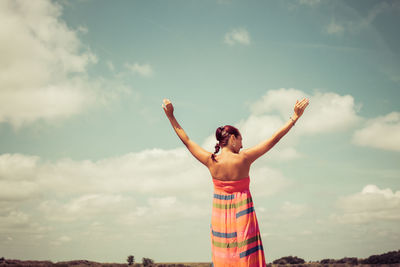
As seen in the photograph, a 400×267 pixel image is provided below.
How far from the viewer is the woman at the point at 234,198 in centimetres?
654

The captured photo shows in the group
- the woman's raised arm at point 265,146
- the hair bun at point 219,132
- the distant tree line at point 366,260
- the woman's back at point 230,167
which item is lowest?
the distant tree line at point 366,260

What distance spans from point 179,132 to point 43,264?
1054 cm

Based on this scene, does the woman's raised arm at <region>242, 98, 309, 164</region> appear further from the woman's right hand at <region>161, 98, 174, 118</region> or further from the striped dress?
the woman's right hand at <region>161, 98, 174, 118</region>

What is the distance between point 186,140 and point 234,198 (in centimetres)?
159

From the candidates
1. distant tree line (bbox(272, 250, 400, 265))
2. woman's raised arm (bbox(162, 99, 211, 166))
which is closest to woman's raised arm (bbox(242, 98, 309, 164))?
woman's raised arm (bbox(162, 99, 211, 166))

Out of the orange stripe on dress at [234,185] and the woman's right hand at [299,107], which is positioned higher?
the woman's right hand at [299,107]

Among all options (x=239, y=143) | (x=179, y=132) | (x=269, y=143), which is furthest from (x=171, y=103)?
(x=269, y=143)

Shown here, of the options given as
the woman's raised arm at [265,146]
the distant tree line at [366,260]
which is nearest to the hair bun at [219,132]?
the woman's raised arm at [265,146]

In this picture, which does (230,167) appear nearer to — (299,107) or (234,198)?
(234,198)

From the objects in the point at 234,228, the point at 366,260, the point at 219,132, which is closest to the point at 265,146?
the point at 219,132

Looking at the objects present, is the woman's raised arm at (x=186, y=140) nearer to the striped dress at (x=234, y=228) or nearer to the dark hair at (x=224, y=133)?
the dark hair at (x=224, y=133)

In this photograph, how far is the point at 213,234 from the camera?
6957mm

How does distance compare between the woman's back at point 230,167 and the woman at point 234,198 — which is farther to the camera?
the woman's back at point 230,167

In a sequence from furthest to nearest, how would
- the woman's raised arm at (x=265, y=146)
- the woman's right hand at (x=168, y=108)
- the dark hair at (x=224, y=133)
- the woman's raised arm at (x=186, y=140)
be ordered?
the woman's right hand at (x=168, y=108) < the woman's raised arm at (x=186, y=140) < the dark hair at (x=224, y=133) < the woman's raised arm at (x=265, y=146)
